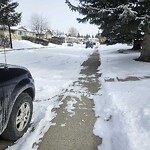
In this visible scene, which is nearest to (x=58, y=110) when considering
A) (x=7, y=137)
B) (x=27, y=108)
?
(x=27, y=108)

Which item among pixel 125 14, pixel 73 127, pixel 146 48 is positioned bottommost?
pixel 73 127

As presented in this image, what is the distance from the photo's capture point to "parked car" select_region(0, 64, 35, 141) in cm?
373

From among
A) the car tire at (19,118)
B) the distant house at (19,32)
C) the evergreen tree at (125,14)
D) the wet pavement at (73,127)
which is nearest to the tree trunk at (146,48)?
the evergreen tree at (125,14)

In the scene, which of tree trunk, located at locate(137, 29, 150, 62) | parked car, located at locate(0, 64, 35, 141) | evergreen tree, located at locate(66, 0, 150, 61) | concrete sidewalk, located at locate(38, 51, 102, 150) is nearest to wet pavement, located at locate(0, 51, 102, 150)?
concrete sidewalk, located at locate(38, 51, 102, 150)

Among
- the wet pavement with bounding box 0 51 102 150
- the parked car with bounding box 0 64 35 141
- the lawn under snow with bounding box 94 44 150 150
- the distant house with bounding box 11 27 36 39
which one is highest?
the parked car with bounding box 0 64 35 141

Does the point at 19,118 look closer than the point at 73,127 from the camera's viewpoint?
Yes

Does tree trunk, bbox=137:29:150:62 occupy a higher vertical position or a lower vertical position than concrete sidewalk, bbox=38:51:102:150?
higher

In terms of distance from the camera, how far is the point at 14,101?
406cm

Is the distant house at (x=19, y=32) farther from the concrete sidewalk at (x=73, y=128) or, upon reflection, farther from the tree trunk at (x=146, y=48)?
the concrete sidewalk at (x=73, y=128)

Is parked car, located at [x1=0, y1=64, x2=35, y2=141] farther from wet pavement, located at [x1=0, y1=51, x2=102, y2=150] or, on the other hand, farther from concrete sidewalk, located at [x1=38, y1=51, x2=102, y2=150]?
concrete sidewalk, located at [x1=38, y1=51, x2=102, y2=150]

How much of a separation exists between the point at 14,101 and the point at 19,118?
18.6 inches

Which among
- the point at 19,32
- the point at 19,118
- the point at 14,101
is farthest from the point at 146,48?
the point at 19,32

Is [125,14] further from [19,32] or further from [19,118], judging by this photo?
[19,32]

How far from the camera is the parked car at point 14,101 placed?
12.2 ft
